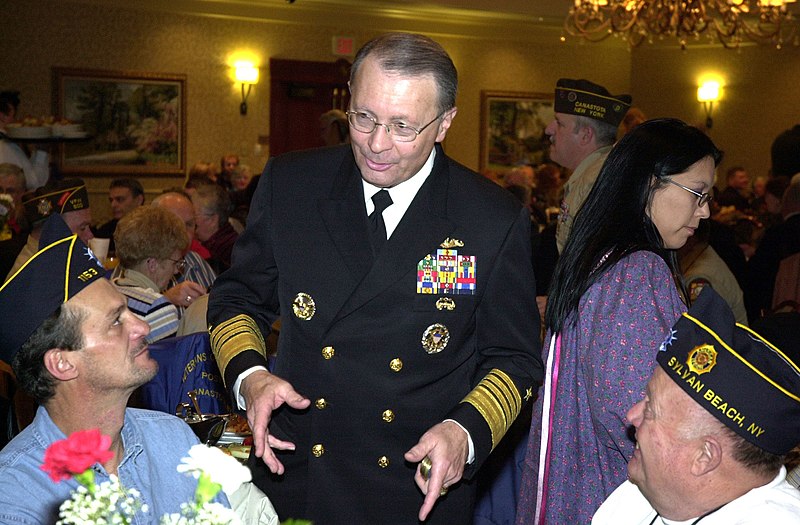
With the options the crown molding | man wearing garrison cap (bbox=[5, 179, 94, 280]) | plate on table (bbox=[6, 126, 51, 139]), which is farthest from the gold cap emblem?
the crown molding

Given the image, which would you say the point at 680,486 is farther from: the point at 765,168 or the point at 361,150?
the point at 765,168

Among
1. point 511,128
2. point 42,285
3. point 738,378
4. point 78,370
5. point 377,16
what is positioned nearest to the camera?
point 738,378

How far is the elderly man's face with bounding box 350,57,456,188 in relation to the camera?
1.82m

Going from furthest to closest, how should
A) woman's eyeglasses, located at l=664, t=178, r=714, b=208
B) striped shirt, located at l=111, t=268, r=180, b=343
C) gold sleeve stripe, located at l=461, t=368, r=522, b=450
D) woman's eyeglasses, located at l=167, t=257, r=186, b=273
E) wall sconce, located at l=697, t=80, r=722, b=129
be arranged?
wall sconce, located at l=697, t=80, r=722, b=129 < woman's eyeglasses, located at l=167, t=257, r=186, b=273 < striped shirt, located at l=111, t=268, r=180, b=343 < woman's eyeglasses, located at l=664, t=178, r=714, b=208 < gold sleeve stripe, located at l=461, t=368, r=522, b=450

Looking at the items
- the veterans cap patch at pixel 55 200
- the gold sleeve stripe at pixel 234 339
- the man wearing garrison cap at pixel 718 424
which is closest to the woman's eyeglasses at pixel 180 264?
the veterans cap patch at pixel 55 200

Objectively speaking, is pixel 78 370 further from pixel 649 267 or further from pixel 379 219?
pixel 649 267

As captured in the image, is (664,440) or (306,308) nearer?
(664,440)

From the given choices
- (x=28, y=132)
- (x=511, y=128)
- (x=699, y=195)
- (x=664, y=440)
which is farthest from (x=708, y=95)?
(x=664, y=440)

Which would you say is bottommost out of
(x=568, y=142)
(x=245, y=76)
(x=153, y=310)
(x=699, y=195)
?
(x=153, y=310)

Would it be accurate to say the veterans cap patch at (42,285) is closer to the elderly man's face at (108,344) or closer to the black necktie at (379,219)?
the elderly man's face at (108,344)

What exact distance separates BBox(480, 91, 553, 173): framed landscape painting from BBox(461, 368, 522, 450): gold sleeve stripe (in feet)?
40.0

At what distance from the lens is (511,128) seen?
14273 millimetres

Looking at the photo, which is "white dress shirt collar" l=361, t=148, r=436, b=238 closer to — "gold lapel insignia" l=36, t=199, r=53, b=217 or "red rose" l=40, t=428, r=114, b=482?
"red rose" l=40, t=428, r=114, b=482

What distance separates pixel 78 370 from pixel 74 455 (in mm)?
928
